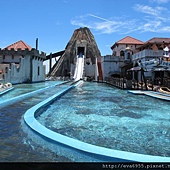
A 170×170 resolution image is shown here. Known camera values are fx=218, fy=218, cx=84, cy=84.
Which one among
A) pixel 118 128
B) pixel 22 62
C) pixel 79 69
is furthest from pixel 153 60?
pixel 79 69

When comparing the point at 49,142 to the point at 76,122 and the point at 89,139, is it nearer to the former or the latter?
the point at 89,139

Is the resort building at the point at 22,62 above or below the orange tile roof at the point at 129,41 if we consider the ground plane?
below

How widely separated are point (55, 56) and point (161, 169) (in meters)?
56.5

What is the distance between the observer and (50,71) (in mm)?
57344

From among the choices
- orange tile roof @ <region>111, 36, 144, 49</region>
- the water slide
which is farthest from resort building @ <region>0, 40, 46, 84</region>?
orange tile roof @ <region>111, 36, 144, 49</region>

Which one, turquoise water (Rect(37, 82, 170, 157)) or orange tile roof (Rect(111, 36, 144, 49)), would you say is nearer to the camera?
turquoise water (Rect(37, 82, 170, 157))

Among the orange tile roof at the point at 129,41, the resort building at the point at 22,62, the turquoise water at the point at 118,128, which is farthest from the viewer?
the orange tile roof at the point at 129,41

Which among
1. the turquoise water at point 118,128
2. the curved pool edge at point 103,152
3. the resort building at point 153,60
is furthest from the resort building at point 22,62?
the curved pool edge at point 103,152

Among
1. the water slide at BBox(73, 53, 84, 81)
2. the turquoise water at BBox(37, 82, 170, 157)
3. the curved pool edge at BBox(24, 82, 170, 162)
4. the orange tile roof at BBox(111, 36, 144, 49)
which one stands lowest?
the turquoise water at BBox(37, 82, 170, 157)

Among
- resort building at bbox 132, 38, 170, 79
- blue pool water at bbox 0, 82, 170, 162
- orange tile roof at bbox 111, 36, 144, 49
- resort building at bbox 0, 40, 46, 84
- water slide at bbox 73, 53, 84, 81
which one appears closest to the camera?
blue pool water at bbox 0, 82, 170, 162

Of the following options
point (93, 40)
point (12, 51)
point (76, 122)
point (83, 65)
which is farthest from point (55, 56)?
point (76, 122)

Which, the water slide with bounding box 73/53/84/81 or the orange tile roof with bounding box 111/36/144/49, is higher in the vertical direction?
the orange tile roof with bounding box 111/36/144/49

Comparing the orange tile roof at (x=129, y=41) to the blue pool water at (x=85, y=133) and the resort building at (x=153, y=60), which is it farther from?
the blue pool water at (x=85, y=133)

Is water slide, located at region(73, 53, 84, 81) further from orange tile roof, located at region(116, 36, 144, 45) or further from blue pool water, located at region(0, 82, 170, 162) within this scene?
blue pool water, located at region(0, 82, 170, 162)
